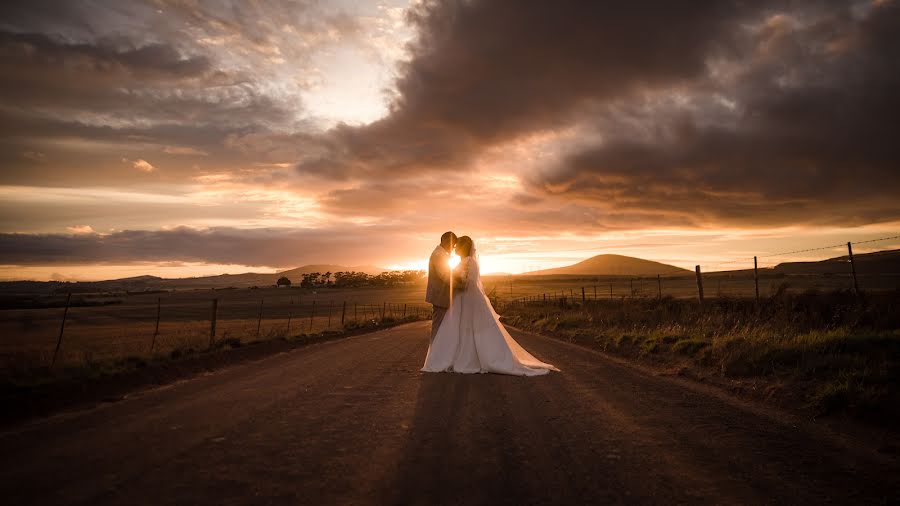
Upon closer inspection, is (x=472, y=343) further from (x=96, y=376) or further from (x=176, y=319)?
(x=176, y=319)

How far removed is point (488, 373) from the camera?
9.45m

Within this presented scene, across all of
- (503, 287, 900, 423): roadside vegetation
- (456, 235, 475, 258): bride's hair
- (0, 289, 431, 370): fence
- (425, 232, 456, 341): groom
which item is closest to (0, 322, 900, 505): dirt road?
(503, 287, 900, 423): roadside vegetation

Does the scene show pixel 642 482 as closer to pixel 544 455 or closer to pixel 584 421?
pixel 544 455

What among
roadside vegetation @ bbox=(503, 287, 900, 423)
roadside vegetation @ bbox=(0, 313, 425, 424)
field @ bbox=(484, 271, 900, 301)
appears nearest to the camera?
roadside vegetation @ bbox=(503, 287, 900, 423)

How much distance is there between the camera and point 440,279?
1043 centimetres

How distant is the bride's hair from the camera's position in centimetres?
1072

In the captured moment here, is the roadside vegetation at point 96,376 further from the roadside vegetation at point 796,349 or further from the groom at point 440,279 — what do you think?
the roadside vegetation at point 796,349

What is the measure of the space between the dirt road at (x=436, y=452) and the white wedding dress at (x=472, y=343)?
6.64 feet

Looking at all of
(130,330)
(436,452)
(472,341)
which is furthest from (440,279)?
(130,330)

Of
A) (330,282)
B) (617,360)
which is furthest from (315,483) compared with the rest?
(330,282)

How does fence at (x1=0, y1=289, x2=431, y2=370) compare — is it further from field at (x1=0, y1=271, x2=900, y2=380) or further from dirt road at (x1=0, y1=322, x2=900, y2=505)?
dirt road at (x1=0, y1=322, x2=900, y2=505)

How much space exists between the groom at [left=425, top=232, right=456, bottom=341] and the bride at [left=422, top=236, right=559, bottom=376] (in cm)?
18

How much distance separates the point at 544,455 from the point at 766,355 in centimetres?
674

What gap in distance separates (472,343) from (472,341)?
4 centimetres
